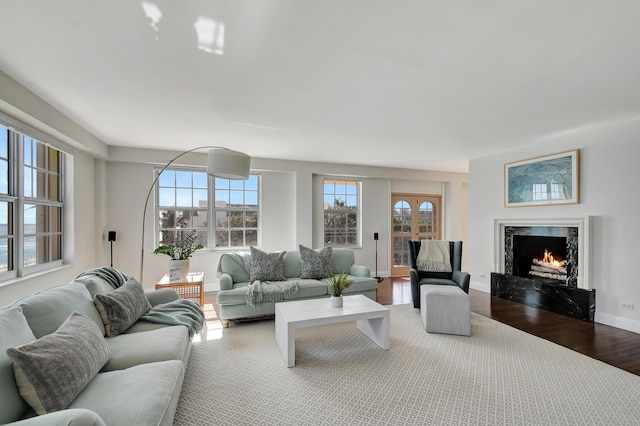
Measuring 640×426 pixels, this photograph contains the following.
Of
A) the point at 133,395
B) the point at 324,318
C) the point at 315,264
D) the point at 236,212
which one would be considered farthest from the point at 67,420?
the point at 236,212

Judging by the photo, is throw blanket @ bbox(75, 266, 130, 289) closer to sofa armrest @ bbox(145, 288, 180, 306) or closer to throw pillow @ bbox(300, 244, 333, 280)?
sofa armrest @ bbox(145, 288, 180, 306)

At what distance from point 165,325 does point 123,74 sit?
6.82 feet

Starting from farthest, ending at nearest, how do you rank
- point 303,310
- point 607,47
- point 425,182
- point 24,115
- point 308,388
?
point 425,182, point 303,310, point 24,115, point 308,388, point 607,47

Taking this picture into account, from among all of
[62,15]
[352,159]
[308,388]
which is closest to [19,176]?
[62,15]

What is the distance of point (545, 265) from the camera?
4.36 m

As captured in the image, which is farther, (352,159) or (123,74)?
(352,159)

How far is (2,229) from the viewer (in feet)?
9.36

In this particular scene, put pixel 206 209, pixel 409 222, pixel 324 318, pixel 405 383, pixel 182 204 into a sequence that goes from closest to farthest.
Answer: pixel 405 383
pixel 324 318
pixel 182 204
pixel 206 209
pixel 409 222

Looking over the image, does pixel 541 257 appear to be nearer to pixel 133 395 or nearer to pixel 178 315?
pixel 178 315

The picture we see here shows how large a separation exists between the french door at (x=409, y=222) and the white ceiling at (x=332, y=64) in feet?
10.7

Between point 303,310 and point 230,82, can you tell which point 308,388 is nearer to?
point 303,310

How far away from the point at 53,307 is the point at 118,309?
48 centimetres

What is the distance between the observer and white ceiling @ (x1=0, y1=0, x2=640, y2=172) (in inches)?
65.3

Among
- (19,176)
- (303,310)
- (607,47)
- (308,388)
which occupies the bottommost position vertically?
(308,388)
